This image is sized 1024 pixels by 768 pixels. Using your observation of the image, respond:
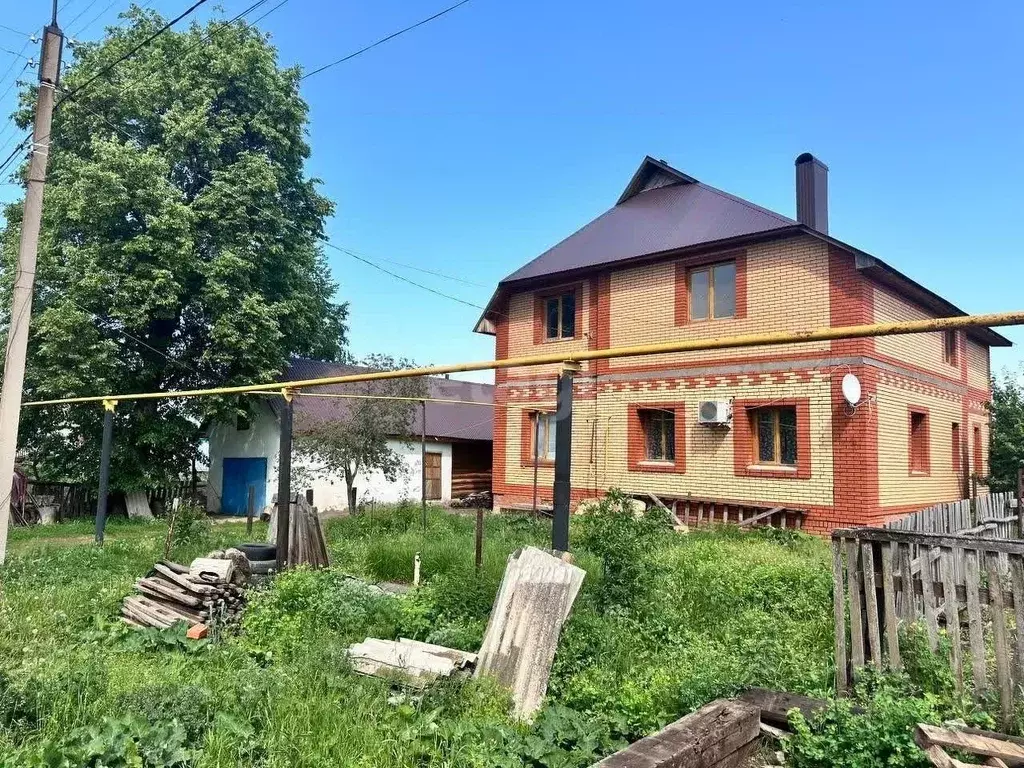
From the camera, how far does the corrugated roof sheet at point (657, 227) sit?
43.6ft

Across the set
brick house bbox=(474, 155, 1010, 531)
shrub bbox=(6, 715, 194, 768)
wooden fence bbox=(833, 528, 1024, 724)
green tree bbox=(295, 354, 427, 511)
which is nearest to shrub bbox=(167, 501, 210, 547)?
green tree bbox=(295, 354, 427, 511)

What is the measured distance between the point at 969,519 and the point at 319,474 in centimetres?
1433

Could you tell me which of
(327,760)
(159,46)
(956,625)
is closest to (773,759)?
(956,625)

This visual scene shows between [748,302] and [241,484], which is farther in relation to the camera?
[241,484]

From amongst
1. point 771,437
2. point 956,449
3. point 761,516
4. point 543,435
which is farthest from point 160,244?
point 956,449

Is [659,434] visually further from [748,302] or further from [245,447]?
[245,447]

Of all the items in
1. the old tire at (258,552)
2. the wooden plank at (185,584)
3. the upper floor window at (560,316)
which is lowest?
the wooden plank at (185,584)

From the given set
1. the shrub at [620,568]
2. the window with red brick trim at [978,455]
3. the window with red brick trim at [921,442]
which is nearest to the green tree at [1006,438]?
the window with red brick trim at [978,455]

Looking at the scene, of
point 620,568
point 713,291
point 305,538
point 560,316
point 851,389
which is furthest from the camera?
point 560,316

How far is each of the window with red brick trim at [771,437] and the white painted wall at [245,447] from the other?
1290 cm

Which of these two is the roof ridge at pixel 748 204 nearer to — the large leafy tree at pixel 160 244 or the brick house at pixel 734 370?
the brick house at pixel 734 370

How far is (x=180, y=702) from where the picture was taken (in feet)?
12.8

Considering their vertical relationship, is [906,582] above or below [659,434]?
below

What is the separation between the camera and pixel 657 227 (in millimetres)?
14891
